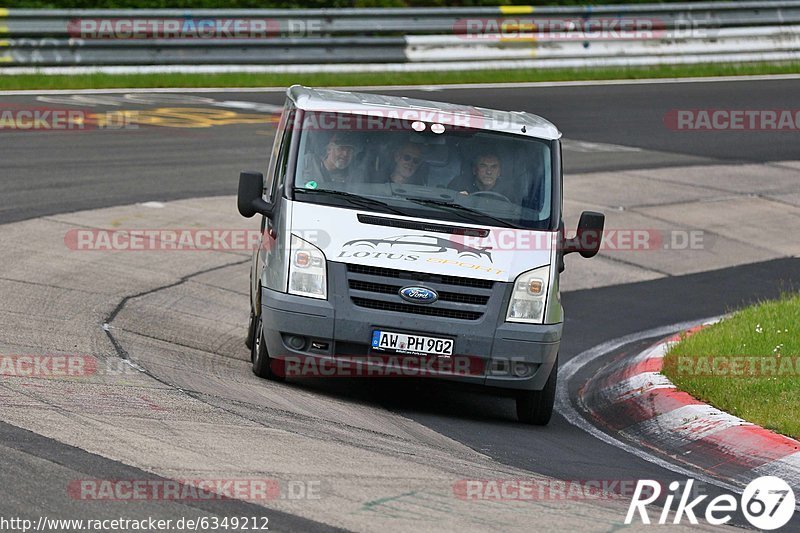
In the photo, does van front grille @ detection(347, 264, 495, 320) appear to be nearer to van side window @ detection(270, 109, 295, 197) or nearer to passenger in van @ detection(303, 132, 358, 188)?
passenger in van @ detection(303, 132, 358, 188)

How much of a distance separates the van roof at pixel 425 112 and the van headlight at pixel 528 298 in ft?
3.85

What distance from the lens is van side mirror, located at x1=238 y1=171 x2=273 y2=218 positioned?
8.80 meters

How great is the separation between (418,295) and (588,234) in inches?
54.0

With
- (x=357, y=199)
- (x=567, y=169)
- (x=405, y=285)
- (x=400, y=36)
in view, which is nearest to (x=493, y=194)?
(x=357, y=199)

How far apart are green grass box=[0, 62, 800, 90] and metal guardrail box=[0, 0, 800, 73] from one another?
267mm

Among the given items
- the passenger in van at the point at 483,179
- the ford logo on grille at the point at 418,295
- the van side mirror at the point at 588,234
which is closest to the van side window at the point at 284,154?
the passenger in van at the point at 483,179

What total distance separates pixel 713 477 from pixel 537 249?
198 cm

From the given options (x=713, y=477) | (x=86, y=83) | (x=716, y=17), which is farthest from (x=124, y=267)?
(x=716, y=17)

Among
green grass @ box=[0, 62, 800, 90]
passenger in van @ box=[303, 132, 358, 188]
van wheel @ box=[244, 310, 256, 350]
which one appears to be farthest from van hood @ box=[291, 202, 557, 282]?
green grass @ box=[0, 62, 800, 90]

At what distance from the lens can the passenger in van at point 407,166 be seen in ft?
29.0

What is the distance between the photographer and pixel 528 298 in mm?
8453

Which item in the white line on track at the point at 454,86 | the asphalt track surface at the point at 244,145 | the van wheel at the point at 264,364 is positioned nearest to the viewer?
the van wheel at the point at 264,364

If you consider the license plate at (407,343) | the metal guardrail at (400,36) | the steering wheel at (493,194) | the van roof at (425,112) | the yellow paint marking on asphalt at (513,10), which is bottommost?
the license plate at (407,343)

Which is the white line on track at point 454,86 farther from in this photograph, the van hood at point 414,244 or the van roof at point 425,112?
the van hood at point 414,244
